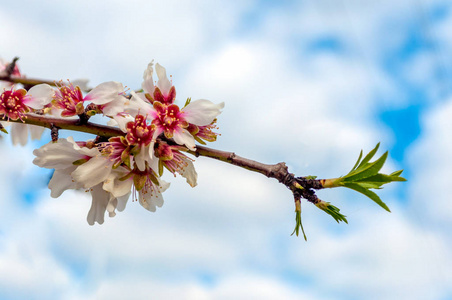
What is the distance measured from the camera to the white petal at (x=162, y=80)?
1047mm

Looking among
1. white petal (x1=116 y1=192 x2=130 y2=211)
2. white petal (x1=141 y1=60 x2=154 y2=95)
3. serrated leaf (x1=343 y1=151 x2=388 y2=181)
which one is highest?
serrated leaf (x1=343 y1=151 x2=388 y2=181)

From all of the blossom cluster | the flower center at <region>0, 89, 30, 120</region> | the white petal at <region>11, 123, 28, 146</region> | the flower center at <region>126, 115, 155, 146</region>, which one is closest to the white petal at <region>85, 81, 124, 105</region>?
the blossom cluster

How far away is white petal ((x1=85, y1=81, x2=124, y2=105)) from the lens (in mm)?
1046

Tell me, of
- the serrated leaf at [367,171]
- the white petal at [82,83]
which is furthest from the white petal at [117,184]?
the serrated leaf at [367,171]

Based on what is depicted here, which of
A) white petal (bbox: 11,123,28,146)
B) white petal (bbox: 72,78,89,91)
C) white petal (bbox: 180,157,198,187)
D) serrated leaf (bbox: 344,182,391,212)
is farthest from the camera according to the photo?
white petal (bbox: 11,123,28,146)

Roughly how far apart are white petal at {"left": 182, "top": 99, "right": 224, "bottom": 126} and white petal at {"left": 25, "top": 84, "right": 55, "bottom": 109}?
1.18ft

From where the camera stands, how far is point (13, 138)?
1.37m

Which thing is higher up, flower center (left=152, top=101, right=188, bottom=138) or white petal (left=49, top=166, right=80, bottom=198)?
flower center (left=152, top=101, right=188, bottom=138)

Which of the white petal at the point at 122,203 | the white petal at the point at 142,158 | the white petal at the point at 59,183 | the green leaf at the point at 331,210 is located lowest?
the white petal at the point at 59,183

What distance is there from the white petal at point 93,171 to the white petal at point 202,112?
204 millimetres

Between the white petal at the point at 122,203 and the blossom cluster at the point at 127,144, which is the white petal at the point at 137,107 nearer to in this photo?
the blossom cluster at the point at 127,144

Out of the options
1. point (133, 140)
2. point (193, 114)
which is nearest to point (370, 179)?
point (193, 114)

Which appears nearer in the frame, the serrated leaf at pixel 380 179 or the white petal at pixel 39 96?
the serrated leaf at pixel 380 179

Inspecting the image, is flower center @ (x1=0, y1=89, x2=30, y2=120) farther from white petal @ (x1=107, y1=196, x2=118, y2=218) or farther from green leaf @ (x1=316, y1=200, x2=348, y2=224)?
green leaf @ (x1=316, y1=200, x2=348, y2=224)
